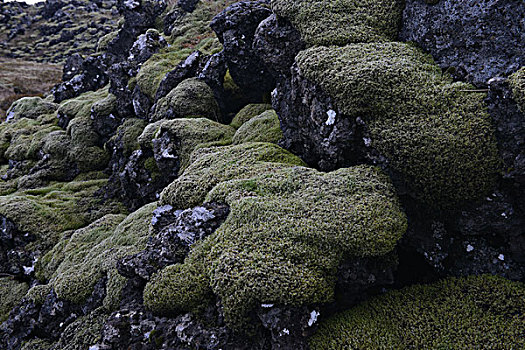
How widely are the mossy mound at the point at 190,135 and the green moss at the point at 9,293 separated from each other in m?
7.35

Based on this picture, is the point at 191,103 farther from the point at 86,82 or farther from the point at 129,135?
the point at 86,82

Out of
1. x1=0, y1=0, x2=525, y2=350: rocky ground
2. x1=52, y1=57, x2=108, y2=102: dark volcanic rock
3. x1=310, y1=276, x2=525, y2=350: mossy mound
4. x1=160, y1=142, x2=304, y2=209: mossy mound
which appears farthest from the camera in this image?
x1=52, y1=57, x2=108, y2=102: dark volcanic rock

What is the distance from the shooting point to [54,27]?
253ft

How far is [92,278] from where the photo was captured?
26.1 feet

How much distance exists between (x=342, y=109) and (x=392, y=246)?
293 cm

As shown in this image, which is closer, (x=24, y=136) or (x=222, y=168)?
(x=222, y=168)

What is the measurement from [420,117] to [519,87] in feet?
4.74

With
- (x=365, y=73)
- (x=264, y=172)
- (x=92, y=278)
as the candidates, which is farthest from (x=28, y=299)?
(x=365, y=73)

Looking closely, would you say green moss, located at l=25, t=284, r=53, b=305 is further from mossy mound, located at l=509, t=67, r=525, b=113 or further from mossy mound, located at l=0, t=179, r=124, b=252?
mossy mound, located at l=509, t=67, r=525, b=113

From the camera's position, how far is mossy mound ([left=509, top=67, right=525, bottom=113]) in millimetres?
4824

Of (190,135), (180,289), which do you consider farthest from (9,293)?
(180,289)

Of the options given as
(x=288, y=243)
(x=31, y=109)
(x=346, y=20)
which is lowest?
(x=31, y=109)

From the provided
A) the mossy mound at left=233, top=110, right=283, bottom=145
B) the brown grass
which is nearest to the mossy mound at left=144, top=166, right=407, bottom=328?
the mossy mound at left=233, top=110, right=283, bottom=145

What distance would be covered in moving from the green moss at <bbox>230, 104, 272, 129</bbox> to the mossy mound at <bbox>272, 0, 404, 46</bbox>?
4.64 meters
